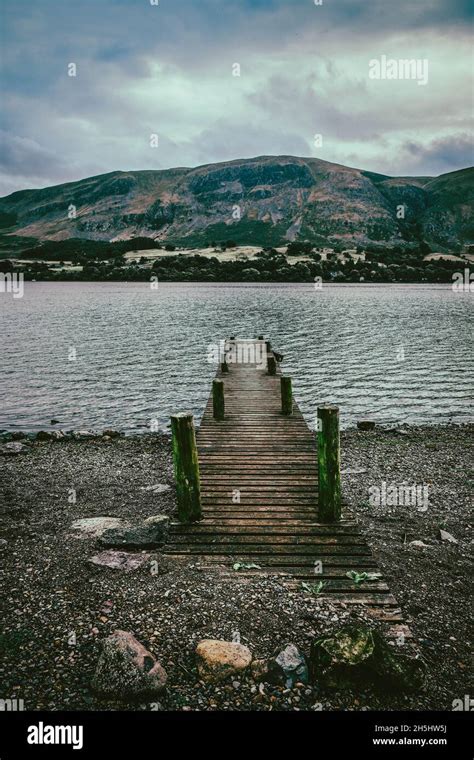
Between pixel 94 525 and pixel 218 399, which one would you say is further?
pixel 218 399

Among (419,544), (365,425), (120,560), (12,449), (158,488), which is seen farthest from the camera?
(365,425)

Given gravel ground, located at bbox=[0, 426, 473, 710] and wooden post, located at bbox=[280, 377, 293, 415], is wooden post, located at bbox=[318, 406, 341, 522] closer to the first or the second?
gravel ground, located at bbox=[0, 426, 473, 710]

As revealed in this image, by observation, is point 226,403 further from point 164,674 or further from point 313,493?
point 164,674

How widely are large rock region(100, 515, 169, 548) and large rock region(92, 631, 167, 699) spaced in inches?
102

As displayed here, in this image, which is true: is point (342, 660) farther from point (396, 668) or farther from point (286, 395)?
point (286, 395)

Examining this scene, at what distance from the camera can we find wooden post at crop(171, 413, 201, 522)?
840 cm

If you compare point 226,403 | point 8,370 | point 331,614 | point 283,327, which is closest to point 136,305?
point 283,327

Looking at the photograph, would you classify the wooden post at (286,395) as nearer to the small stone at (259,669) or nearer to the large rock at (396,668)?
the large rock at (396,668)

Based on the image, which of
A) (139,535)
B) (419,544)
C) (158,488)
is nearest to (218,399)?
(158,488)

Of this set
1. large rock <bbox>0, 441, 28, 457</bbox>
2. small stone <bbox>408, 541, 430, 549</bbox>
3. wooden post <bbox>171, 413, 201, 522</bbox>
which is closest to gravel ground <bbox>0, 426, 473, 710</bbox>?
small stone <bbox>408, 541, 430, 549</bbox>

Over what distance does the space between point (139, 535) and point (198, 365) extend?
26520 millimetres

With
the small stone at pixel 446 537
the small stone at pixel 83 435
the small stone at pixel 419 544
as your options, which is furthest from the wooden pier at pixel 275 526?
the small stone at pixel 83 435

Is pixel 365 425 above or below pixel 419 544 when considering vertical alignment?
above

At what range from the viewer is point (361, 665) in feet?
17.5
